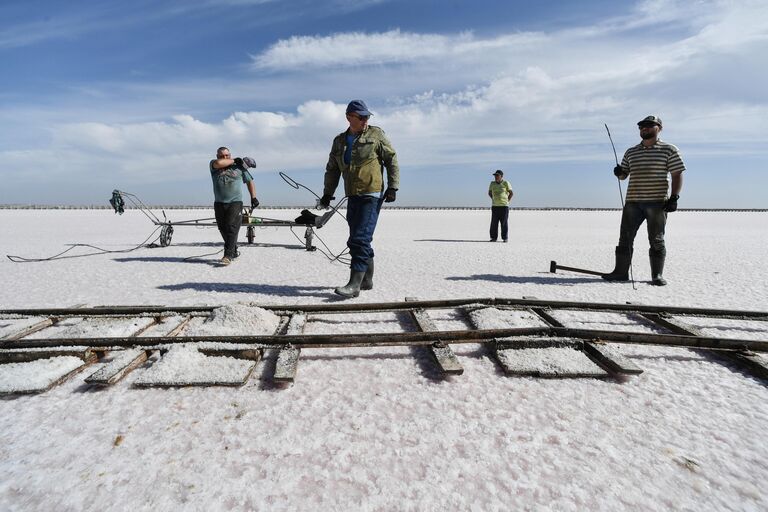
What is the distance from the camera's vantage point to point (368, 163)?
4.67 metres

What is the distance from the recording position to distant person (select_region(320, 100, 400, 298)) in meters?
4.67

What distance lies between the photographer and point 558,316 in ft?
13.0

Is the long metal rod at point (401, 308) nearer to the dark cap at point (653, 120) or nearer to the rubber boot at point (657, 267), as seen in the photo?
the rubber boot at point (657, 267)

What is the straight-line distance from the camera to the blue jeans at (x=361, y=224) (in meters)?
4.73

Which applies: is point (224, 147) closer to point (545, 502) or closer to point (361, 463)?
point (361, 463)

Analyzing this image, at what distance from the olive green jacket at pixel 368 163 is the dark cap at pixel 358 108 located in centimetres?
19

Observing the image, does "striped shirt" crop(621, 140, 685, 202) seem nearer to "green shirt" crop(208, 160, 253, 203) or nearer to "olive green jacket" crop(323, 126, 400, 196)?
"olive green jacket" crop(323, 126, 400, 196)

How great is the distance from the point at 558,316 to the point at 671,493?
8.19 ft

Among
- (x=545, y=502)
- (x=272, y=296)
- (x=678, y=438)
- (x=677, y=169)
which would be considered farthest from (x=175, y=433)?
(x=677, y=169)

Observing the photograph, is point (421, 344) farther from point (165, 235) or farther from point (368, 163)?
point (165, 235)

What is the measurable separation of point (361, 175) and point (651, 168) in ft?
12.7

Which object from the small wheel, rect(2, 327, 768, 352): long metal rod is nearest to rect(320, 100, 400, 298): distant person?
rect(2, 327, 768, 352): long metal rod

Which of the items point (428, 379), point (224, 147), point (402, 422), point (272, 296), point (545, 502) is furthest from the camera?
point (224, 147)

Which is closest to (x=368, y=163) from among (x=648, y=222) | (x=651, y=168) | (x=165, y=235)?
(x=651, y=168)
